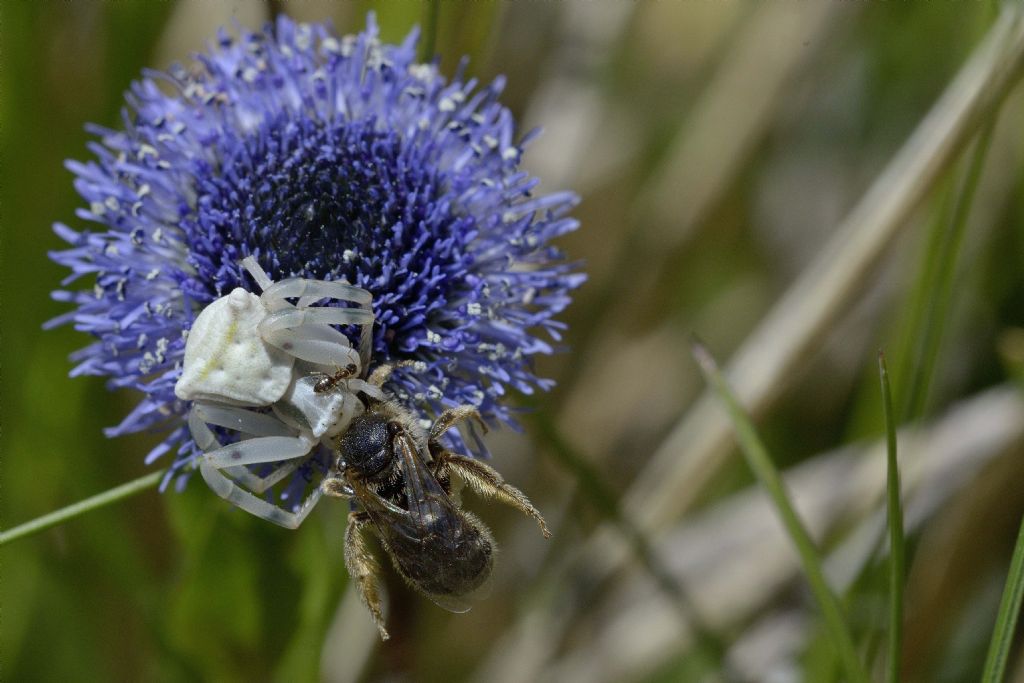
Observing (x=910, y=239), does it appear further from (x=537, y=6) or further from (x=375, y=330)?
(x=375, y=330)

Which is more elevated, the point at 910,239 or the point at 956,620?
the point at 910,239

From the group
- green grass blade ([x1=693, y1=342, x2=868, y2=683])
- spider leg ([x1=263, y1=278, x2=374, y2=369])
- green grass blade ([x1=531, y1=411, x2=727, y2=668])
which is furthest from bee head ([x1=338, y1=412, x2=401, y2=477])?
green grass blade ([x1=693, y1=342, x2=868, y2=683])

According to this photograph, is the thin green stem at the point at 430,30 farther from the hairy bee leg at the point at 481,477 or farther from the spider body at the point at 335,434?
the hairy bee leg at the point at 481,477

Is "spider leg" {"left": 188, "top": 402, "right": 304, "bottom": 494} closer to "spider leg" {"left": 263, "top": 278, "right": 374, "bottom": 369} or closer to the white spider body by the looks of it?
the white spider body

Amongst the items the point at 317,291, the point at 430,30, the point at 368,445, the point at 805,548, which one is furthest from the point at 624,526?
the point at 430,30

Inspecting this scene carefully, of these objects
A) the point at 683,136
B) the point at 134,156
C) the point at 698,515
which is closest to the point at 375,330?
the point at 134,156

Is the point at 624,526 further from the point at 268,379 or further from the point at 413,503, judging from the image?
the point at 268,379

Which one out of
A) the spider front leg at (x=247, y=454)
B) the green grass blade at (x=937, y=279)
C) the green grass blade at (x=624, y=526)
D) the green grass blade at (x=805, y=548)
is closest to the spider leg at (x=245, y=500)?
the spider front leg at (x=247, y=454)
